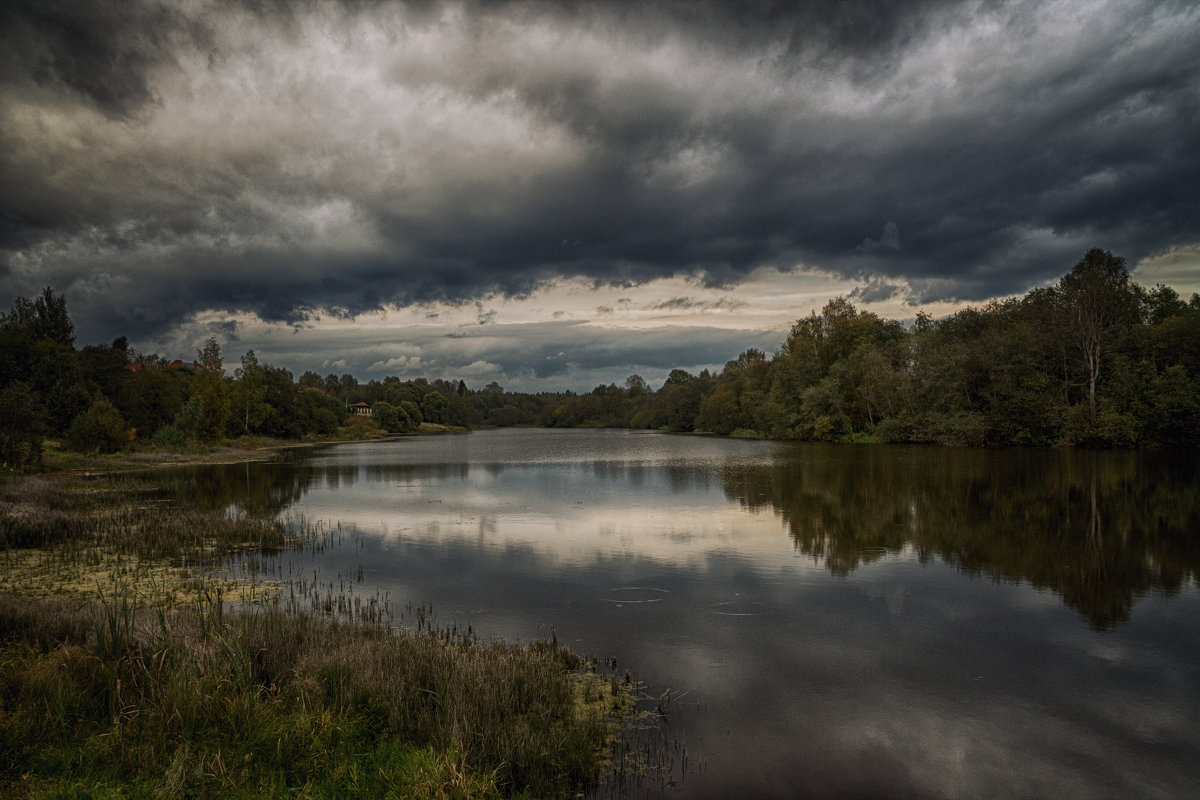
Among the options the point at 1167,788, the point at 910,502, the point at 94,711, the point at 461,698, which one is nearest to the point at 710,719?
the point at 461,698

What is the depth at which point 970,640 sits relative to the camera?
31.5ft

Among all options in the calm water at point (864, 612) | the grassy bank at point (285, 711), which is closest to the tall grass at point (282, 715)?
the grassy bank at point (285, 711)

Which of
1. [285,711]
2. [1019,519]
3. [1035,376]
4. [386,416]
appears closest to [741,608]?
[285,711]

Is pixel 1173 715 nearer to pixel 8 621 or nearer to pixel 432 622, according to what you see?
pixel 432 622

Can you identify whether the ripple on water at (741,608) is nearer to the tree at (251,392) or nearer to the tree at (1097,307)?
the tree at (1097,307)

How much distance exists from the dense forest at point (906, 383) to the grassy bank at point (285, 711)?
34030mm

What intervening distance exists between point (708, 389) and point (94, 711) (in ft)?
401

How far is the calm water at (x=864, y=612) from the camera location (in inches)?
249

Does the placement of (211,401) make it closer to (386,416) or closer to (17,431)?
(17,431)

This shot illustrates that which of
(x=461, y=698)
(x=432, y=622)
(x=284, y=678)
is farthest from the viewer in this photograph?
(x=432, y=622)

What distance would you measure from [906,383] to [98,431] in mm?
69610

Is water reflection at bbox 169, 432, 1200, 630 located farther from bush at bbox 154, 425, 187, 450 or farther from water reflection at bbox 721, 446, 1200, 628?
bush at bbox 154, 425, 187, 450

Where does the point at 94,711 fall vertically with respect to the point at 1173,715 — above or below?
above

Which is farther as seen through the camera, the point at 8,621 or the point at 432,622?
the point at 432,622
